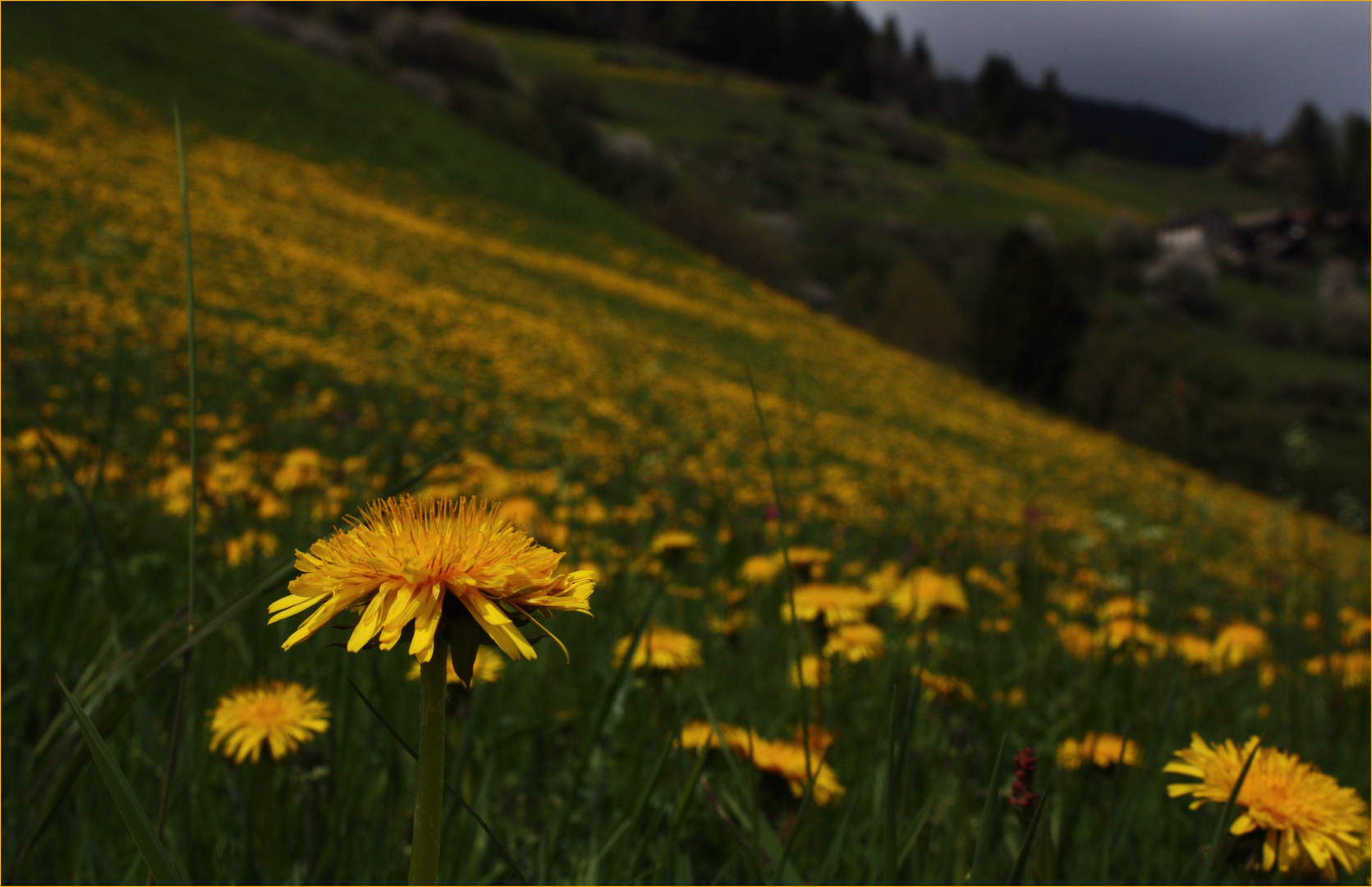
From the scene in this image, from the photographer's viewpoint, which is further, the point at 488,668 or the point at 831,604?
the point at 831,604

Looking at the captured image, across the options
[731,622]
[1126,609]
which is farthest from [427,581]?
[1126,609]

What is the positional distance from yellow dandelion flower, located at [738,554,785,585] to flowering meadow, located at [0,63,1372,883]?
0.03ft

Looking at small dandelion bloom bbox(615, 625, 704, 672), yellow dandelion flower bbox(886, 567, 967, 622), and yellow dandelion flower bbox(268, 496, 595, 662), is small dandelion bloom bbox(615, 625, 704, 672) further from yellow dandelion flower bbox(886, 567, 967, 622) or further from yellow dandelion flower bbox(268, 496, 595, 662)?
yellow dandelion flower bbox(268, 496, 595, 662)

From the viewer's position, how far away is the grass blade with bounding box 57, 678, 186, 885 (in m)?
0.43

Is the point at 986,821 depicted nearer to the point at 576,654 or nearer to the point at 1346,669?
the point at 576,654

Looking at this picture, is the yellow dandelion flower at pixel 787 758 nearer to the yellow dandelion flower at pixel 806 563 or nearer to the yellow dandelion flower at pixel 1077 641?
the yellow dandelion flower at pixel 806 563

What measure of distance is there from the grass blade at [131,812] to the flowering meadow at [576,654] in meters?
0.10

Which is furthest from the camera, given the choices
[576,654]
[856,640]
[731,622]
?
[576,654]

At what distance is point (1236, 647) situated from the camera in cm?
194

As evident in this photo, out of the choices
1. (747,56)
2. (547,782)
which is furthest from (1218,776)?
(747,56)

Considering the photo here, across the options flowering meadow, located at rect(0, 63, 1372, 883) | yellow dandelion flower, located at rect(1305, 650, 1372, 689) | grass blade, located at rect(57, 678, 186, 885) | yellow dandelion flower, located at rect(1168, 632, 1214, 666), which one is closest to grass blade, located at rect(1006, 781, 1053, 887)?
flowering meadow, located at rect(0, 63, 1372, 883)

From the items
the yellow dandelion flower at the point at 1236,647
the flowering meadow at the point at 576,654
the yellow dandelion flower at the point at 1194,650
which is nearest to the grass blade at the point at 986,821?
the flowering meadow at the point at 576,654

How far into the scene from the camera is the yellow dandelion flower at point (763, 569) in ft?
6.67

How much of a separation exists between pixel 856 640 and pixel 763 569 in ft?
1.81
